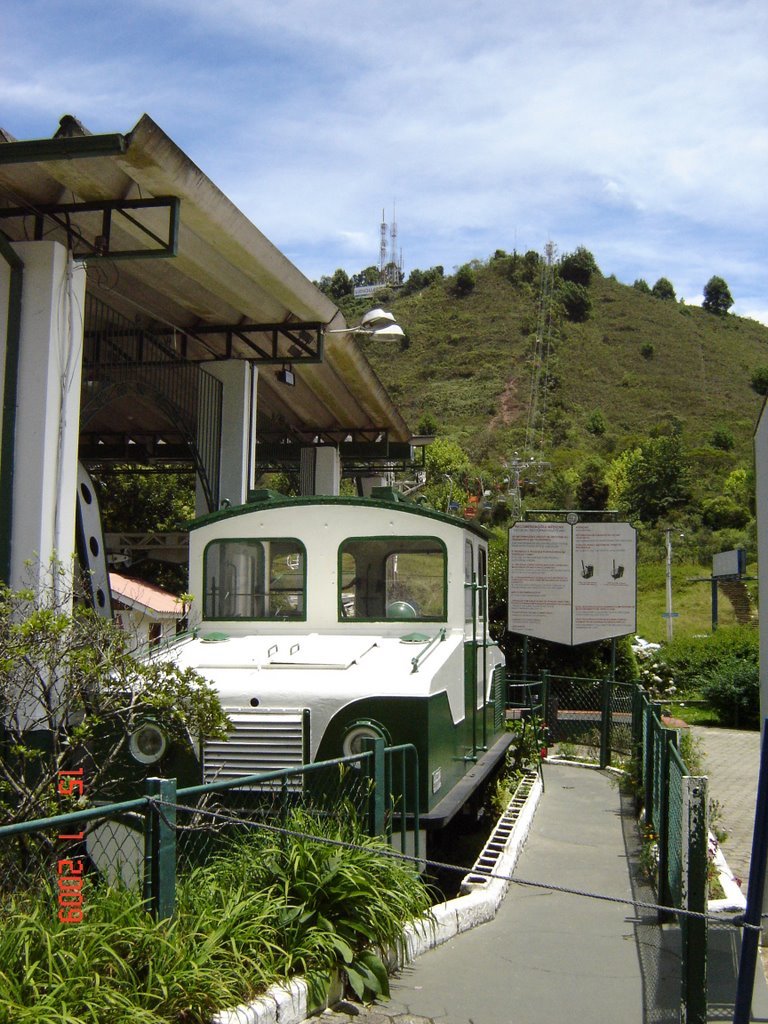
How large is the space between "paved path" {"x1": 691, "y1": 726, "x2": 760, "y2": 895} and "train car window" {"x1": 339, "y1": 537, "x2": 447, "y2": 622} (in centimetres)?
304

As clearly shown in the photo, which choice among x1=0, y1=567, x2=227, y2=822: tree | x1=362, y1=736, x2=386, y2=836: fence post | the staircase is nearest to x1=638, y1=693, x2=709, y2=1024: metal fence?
x1=362, y1=736, x2=386, y2=836: fence post

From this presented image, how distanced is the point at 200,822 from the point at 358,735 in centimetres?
117

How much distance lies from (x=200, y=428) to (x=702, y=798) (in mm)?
10209

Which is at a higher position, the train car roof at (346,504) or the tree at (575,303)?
the tree at (575,303)

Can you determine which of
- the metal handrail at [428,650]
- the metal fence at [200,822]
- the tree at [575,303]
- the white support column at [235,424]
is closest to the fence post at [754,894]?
the metal fence at [200,822]

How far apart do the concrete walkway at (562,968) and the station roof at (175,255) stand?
5.98 meters

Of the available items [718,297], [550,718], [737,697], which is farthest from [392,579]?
[718,297]

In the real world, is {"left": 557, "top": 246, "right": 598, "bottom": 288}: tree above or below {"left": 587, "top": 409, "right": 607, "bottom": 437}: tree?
above

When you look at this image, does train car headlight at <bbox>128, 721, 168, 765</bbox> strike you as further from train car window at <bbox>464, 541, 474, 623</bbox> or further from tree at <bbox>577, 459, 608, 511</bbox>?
tree at <bbox>577, 459, 608, 511</bbox>

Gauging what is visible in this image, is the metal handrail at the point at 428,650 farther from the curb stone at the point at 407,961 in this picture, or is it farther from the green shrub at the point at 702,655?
the green shrub at the point at 702,655

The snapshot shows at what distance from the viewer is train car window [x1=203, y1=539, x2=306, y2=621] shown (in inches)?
336

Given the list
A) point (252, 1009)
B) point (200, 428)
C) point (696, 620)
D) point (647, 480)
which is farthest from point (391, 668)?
point (647, 480)

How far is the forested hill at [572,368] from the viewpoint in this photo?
80.0m

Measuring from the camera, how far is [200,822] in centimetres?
618
